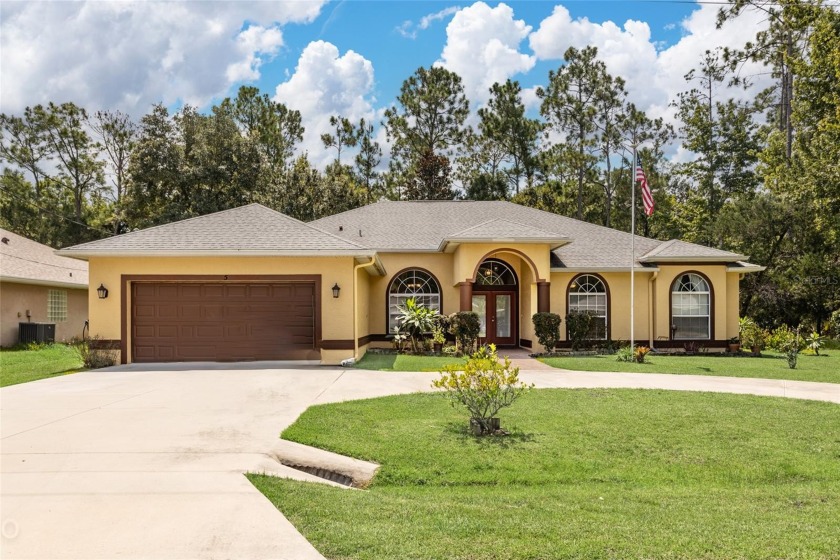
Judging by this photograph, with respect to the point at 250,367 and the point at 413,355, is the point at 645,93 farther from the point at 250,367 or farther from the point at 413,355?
the point at 250,367

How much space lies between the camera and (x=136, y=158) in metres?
30.9

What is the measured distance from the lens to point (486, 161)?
37531 millimetres

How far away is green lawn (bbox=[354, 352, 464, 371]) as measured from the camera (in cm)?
1393

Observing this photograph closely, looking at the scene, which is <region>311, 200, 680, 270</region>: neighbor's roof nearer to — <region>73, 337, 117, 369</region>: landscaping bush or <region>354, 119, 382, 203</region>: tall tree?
<region>73, 337, 117, 369</region>: landscaping bush

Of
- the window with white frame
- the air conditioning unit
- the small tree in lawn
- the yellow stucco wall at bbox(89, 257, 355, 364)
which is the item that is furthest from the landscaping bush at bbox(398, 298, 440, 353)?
the window with white frame

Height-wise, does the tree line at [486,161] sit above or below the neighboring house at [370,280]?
above

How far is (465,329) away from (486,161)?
2290 centimetres

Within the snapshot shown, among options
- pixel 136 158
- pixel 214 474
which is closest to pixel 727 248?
pixel 214 474

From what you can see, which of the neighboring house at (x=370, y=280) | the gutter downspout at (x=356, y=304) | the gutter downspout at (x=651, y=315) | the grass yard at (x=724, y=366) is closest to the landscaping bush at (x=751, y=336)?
the neighboring house at (x=370, y=280)

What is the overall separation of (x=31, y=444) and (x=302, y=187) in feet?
90.6

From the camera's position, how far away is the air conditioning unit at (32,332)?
1923 centimetres

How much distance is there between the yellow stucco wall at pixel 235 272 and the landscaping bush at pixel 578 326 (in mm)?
7819

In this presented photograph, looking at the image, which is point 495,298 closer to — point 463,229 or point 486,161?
point 463,229

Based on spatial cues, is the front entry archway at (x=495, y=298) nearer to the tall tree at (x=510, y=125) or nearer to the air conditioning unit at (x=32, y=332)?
the air conditioning unit at (x=32, y=332)
